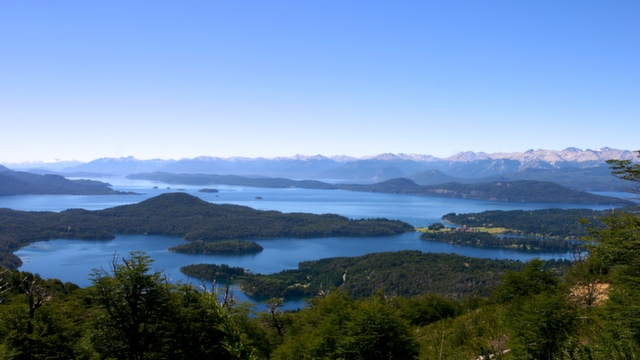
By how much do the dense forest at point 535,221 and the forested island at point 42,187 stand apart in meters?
111

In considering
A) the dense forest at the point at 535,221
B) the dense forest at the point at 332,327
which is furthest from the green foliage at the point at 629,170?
the dense forest at the point at 535,221

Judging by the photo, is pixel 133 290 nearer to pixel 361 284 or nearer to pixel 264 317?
pixel 264 317

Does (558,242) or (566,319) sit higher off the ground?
(566,319)

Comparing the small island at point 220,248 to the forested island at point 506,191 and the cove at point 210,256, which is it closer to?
the cove at point 210,256

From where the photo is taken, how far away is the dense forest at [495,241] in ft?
202

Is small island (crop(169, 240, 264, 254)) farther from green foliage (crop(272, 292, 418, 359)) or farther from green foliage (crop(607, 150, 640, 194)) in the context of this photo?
green foliage (crop(607, 150, 640, 194))

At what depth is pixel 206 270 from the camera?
4394 cm

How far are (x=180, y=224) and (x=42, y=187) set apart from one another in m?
99.6

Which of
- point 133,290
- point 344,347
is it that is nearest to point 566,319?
point 344,347

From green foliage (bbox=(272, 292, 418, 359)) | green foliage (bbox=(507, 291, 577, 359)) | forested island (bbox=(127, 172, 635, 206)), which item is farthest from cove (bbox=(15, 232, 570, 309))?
forested island (bbox=(127, 172, 635, 206))

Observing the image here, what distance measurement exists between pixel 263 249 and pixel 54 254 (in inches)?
1109

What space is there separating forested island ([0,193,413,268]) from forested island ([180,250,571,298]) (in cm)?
2712

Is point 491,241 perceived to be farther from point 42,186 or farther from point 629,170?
point 42,186

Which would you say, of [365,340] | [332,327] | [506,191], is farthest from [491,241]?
[506,191]
